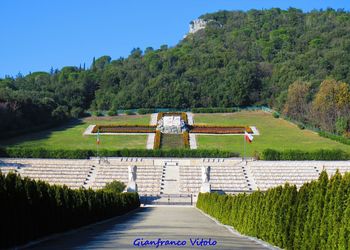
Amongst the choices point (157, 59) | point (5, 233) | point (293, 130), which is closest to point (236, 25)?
point (157, 59)

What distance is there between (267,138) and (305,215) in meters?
43.0

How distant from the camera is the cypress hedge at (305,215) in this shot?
7906 millimetres

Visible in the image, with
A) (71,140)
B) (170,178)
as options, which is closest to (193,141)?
(71,140)

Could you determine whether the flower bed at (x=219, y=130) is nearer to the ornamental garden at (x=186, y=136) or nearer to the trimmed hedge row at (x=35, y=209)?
the ornamental garden at (x=186, y=136)

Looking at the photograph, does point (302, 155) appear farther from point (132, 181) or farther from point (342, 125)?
point (342, 125)

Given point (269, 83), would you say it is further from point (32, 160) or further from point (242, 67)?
point (32, 160)

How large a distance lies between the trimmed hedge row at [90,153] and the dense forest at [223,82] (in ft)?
36.7

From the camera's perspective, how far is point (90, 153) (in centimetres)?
4331

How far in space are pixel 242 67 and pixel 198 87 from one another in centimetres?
840

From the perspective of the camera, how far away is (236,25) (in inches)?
5546

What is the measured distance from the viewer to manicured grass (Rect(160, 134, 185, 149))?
49.9m

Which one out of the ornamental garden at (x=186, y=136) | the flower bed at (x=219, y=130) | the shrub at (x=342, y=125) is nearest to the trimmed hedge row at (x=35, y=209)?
the ornamental garden at (x=186, y=136)

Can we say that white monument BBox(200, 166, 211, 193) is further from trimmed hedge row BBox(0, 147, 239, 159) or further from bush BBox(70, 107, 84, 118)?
bush BBox(70, 107, 84, 118)

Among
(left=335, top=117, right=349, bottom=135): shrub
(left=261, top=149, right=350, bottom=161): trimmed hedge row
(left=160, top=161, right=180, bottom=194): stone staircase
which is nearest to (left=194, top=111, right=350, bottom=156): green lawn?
(left=335, top=117, right=349, bottom=135): shrub
